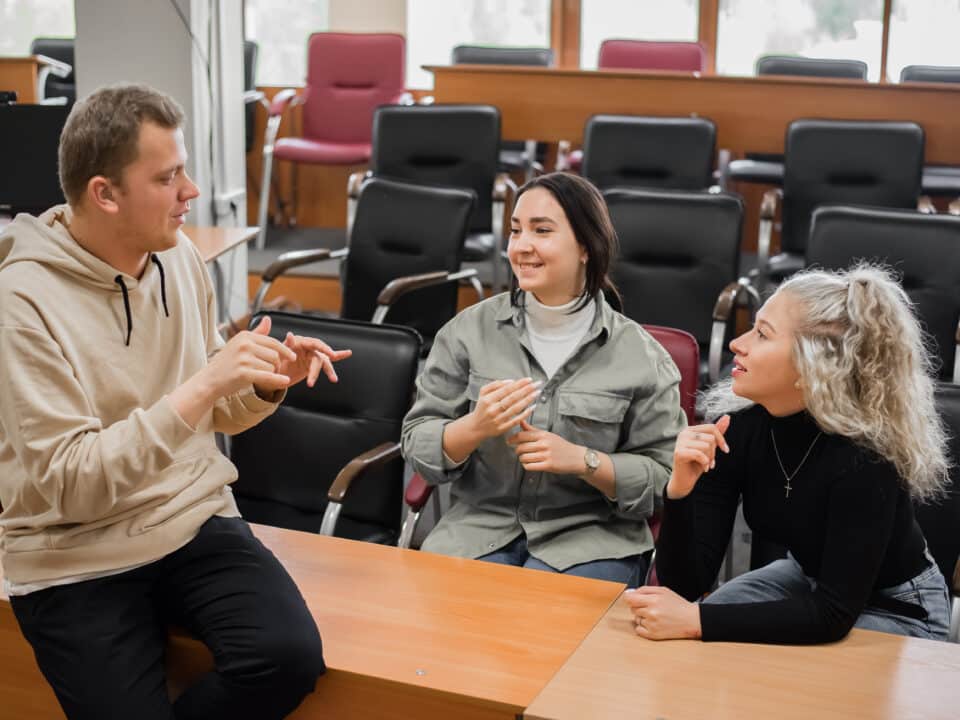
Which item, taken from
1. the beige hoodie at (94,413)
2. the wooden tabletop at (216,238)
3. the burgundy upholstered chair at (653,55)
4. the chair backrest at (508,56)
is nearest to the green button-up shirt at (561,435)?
the beige hoodie at (94,413)

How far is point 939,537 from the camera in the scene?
2348 mm

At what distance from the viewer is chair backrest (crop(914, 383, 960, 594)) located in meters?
2.33

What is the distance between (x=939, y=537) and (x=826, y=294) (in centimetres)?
62

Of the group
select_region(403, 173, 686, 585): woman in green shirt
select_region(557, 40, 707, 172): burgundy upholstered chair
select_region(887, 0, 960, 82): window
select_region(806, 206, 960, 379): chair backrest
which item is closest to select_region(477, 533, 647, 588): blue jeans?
select_region(403, 173, 686, 585): woman in green shirt

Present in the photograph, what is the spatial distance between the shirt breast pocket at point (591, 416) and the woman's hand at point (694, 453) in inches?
14.6

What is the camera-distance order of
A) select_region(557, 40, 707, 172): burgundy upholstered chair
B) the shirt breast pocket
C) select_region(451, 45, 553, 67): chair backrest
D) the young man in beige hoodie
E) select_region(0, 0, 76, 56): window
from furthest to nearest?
select_region(0, 0, 76, 56): window
select_region(451, 45, 553, 67): chair backrest
select_region(557, 40, 707, 172): burgundy upholstered chair
the shirt breast pocket
the young man in beige hoodie

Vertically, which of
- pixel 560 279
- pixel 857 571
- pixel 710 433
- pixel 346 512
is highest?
pixel 560 279

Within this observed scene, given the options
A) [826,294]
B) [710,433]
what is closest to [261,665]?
[710,433]

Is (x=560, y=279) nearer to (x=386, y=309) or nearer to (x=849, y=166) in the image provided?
(x=386, y=309)

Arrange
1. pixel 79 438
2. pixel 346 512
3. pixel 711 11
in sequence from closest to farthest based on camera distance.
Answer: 1. pixel 79 438
2. pixel 346 512
3. pixel 711 11

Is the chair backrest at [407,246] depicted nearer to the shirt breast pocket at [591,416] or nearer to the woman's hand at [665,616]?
the shirt breast pocket at [591,416]

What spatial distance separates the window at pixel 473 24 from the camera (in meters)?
7.88

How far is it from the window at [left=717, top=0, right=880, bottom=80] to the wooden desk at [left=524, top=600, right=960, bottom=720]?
242 inches

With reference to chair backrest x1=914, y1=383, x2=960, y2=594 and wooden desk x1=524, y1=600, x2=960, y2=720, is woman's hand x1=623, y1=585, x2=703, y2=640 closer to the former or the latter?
wooden desk x1=524, y1=600, x2=960, y2=720
